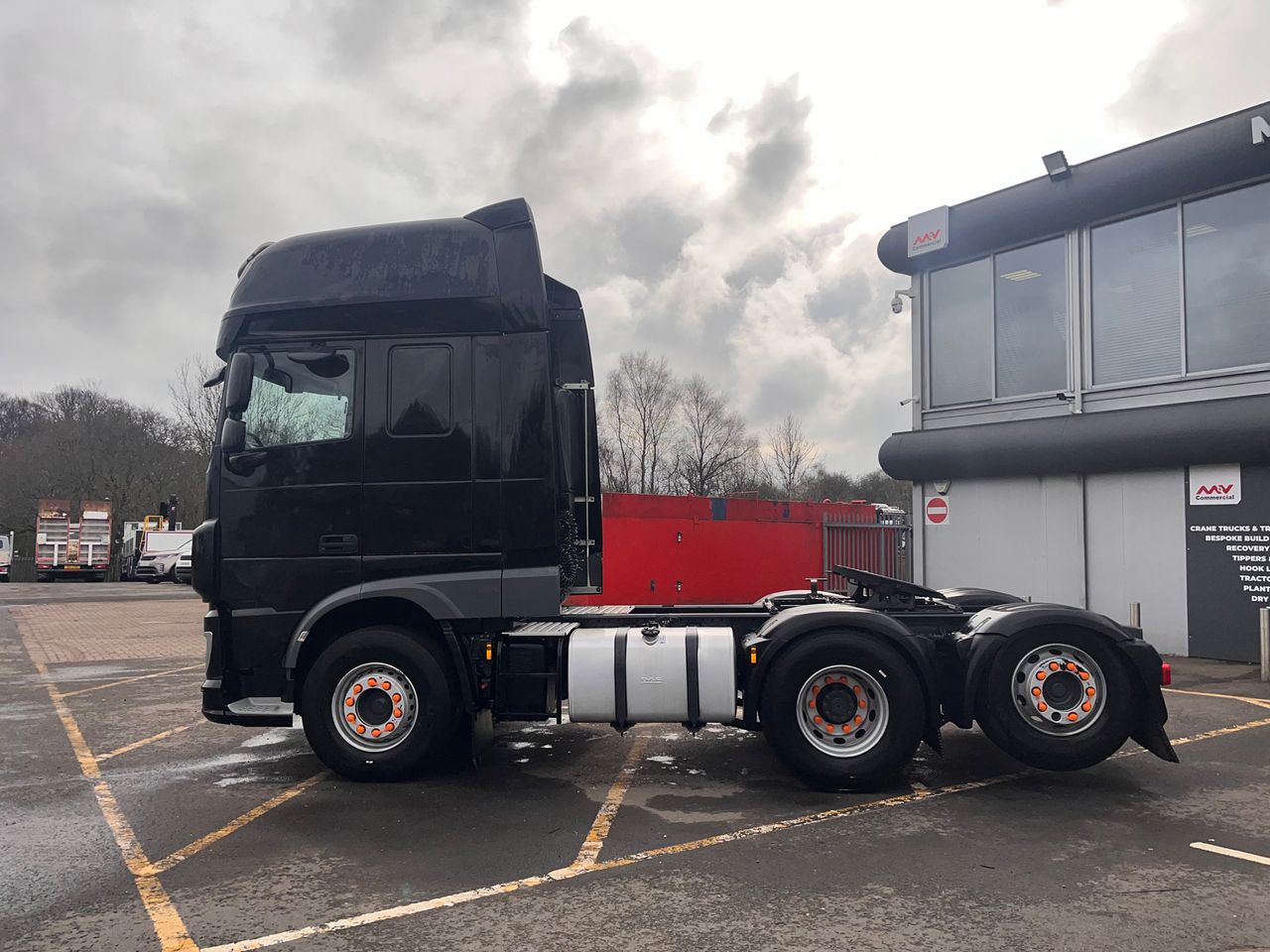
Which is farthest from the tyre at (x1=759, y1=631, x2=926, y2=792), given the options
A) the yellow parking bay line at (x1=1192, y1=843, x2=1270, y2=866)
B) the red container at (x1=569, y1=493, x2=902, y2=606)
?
the red container at (x1=569, y1=493, x2=902, y2=606)

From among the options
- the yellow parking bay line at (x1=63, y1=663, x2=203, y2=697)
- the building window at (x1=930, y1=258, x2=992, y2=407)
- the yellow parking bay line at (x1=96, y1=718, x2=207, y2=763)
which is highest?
the building window at (x1=930, y1=258, x2=992, y2=407)

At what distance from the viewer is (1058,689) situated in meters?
6.00

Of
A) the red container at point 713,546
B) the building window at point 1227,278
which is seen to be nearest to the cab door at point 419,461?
the building window at point 1227,278

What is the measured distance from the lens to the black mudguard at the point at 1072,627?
5879mm

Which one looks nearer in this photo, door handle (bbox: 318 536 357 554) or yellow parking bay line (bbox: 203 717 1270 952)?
yellow parking bay line (bbox: 203 717 1270 952)

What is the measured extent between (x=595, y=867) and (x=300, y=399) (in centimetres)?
385

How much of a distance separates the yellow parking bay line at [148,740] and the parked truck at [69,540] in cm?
4067

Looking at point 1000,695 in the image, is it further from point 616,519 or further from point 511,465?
point 616,519

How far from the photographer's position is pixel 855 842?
494 cm

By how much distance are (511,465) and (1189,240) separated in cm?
1143

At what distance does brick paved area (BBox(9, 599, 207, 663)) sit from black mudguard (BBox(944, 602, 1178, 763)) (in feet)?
40.7

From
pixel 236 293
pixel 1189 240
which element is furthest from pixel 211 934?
pixel 1189 240

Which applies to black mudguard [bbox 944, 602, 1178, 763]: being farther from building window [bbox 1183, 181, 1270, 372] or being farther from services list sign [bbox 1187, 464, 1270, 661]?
building window [bbox 1183, 181, 1270, 372]

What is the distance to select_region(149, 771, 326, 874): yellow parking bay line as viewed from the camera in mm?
4762
